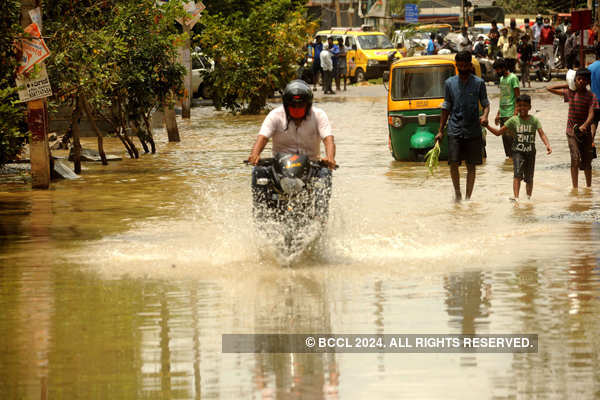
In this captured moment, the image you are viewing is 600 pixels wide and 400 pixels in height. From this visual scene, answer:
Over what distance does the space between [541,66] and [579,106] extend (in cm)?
2732

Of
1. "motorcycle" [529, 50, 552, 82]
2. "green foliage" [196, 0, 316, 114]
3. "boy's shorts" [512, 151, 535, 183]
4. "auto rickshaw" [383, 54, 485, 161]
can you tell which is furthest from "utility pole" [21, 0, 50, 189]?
"motorcycle" [529, 50, 552, 82]

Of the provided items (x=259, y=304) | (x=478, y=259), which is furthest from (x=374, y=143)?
(x=259, y=304)

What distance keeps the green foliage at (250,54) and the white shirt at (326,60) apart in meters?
6.19

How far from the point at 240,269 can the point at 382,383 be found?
370 centimetres

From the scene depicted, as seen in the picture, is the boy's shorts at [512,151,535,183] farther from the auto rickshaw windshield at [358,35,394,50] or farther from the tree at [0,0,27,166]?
the auto rickshaw windshield at [358,35,394,50]

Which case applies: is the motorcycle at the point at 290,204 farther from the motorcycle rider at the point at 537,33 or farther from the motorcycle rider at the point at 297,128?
the motorcycle rider at the point at 537,33

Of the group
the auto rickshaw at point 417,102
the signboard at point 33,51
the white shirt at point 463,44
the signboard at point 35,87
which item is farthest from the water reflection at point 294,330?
the white shirt at point 463,44

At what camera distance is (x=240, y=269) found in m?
9.73

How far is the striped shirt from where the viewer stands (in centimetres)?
1447

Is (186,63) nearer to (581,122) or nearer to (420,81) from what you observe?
(420,81)

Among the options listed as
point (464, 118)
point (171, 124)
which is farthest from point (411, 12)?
point (464, 118)

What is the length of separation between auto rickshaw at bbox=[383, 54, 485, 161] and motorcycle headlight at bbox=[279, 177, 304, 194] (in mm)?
9178

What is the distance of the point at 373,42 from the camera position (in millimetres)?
46781

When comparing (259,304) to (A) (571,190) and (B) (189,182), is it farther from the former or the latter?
(B) (189,182)
